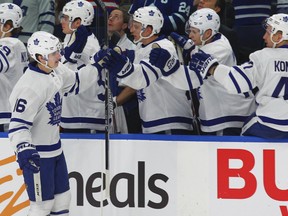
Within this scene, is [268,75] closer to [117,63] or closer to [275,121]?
[275,121]

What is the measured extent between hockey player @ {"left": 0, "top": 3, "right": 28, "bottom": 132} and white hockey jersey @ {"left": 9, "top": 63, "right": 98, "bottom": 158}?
2.20 ft

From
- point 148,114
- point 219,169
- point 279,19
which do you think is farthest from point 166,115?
point 279,19

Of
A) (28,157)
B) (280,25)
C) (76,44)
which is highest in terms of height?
(280,25)

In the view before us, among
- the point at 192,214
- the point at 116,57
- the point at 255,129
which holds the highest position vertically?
the point at 116,57

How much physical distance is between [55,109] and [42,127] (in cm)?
12

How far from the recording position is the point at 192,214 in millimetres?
6109

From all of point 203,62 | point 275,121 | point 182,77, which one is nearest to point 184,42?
point 182,77

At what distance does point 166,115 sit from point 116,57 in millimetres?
578

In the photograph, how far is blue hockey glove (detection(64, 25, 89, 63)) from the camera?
244 inches

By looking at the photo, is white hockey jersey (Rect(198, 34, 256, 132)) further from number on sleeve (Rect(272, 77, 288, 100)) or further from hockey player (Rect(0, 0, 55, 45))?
hockey player (Rect(0, 0, 55, 45))

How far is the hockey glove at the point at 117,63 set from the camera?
594 cm

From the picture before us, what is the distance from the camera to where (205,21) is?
6258mm

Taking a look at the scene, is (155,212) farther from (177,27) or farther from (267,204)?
(177,27)

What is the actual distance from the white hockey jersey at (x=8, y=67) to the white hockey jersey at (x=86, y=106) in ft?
1.19
